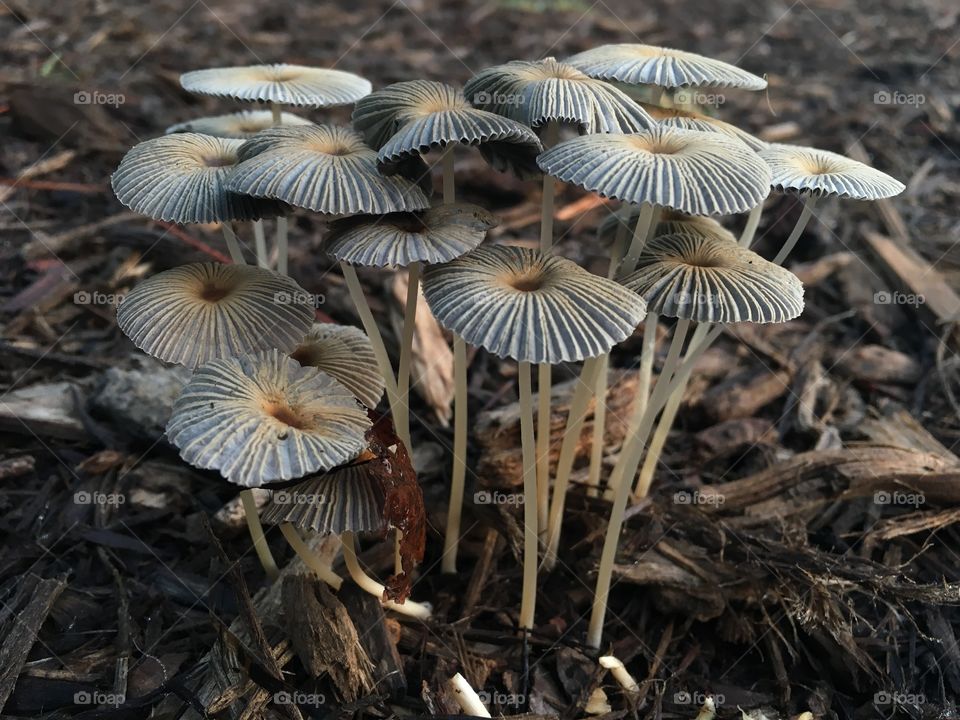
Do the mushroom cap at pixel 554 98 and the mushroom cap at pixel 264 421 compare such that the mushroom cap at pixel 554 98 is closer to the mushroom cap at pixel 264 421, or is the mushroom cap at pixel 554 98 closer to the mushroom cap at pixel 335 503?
the mushroom cap at pixel 264 421

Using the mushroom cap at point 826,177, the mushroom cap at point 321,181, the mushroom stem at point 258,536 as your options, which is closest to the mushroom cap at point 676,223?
the mushroom cap at point 826,177

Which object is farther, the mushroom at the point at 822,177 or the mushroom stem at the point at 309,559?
the mushroom stem at the point at 309,559

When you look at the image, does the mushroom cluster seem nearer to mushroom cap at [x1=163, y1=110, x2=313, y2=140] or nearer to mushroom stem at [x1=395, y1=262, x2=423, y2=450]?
mushroom stem at [x1=395, y1=262, x2=423, y2=450]

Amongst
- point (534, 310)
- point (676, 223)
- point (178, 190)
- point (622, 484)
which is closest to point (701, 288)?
point (534, 310)

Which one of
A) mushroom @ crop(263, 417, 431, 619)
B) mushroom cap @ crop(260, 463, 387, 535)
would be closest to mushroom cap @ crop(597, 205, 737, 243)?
mushroom @ crop(263, 417, 431, 619)

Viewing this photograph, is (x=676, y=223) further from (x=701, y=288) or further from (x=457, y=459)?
(x=457, y=459)

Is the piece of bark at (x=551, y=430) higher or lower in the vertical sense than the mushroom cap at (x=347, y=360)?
lower
